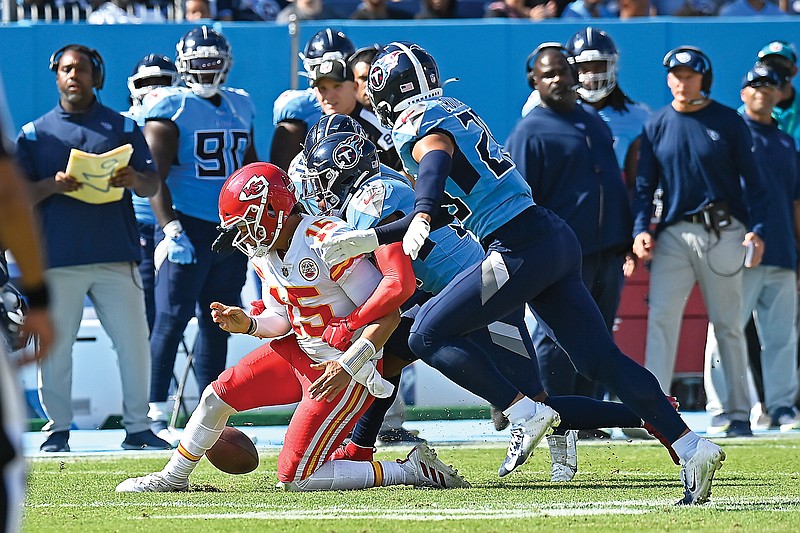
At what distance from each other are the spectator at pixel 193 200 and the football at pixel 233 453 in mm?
2107

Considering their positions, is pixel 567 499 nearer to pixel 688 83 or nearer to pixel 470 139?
pixel 470 139

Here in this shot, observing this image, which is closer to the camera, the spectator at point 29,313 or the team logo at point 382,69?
the spectator at point 29,313

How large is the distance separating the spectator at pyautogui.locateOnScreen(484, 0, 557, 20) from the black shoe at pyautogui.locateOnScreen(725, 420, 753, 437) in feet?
15.3

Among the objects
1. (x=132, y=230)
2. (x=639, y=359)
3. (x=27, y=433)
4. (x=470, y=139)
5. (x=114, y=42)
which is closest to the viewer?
(x=470, y=139)

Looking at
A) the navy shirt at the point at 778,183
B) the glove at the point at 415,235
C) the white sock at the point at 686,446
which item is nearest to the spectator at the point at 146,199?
the navy shirt at the point at 778,183

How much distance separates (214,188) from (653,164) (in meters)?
2.47

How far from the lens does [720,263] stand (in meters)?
7.97

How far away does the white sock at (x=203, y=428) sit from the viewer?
5.26m

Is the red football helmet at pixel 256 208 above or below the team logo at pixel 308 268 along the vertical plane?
above

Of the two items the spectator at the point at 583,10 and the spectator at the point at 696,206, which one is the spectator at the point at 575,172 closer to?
the spectator at the point at 696,206

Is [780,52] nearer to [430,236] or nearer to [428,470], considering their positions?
[430,236]

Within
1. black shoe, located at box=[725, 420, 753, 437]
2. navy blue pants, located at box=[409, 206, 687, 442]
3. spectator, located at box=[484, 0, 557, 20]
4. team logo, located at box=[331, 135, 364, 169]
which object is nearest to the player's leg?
navy blue pants, located at box=[409, 206, 687, 442]

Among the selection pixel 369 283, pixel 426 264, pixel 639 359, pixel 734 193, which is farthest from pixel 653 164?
pixel 369 283

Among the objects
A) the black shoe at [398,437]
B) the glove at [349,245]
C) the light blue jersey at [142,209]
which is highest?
the glove at [349,245]
